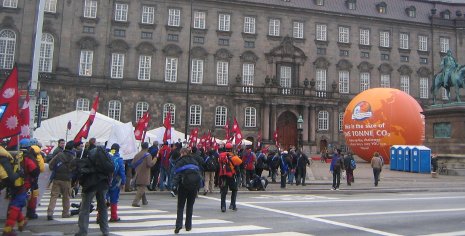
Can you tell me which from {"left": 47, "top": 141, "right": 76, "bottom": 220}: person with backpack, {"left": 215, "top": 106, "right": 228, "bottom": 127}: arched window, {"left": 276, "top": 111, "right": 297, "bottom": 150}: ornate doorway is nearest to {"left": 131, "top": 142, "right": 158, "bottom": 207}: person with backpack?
{"left": 47, "top": 141, "right": 76, "bottom": 220}: person with backpack

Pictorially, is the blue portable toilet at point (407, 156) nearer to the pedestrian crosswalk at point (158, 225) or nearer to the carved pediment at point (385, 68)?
the pedestrian crosswalk at point (158, 225)

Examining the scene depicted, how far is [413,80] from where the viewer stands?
57125 millimetres

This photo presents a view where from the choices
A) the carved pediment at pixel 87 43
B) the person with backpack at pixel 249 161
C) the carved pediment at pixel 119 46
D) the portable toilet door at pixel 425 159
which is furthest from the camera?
the carved pediment at pixel 119 46

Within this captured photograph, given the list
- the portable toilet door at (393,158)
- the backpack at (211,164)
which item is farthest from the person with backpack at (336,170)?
the portable toilet door at (393,158)

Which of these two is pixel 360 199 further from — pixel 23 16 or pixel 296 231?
pixel 23 16

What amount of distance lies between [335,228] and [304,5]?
46.8m

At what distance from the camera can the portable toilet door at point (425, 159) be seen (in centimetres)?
3131

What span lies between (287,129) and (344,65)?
11212 mm

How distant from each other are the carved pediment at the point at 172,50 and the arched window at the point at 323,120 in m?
17.4

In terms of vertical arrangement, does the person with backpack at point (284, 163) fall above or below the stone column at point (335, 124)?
below

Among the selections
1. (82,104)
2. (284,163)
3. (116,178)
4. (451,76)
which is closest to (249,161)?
(284,163)

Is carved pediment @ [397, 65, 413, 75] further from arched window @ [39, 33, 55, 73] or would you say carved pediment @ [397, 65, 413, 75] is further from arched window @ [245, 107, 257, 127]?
arched window @ [39, 33, 55, 73]

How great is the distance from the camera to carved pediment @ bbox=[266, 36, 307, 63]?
169ft

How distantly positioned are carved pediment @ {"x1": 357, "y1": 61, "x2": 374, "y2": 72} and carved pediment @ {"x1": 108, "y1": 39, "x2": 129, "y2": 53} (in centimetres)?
2771
